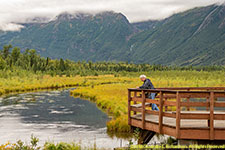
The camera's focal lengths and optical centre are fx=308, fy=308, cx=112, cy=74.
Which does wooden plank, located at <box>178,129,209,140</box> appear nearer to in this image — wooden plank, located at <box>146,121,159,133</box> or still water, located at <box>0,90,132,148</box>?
wooden plank, located at <box>146,121,159,133</box>

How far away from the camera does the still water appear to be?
888 inches

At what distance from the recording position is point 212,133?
48.0 feet

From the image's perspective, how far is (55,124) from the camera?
2852cm

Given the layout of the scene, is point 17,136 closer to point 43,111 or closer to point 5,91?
point 43,111

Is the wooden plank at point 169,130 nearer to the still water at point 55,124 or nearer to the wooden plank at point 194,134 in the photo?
the wooden plank at point 194,134

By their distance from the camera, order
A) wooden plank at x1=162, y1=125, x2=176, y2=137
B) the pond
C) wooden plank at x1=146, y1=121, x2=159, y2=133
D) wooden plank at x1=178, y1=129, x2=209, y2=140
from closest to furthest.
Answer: wooden plank at x1=178, y1=129, x2=209, y2=140
wooden plank at x1=162, y1=125, x2=176, y2=137
wooden plank at x1=146, y1=121, x2=159, y2=133
the pond

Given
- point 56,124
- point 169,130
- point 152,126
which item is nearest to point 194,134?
point 169,130

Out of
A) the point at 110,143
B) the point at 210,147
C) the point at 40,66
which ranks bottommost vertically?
the point at 110,143

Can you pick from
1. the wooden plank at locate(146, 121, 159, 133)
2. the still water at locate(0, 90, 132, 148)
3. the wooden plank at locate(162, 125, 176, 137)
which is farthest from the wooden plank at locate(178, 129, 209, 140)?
the still water at locate(0, 90, 132, 148)

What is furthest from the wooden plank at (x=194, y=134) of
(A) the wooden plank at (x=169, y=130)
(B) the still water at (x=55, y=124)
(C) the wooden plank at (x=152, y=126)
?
(B) the still water at (x=55, y=124)

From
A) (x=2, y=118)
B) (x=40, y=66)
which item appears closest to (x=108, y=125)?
(x=2, y=118)

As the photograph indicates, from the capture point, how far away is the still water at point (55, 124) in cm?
2255

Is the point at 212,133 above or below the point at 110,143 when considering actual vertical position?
above

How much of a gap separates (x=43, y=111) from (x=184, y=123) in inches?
910
